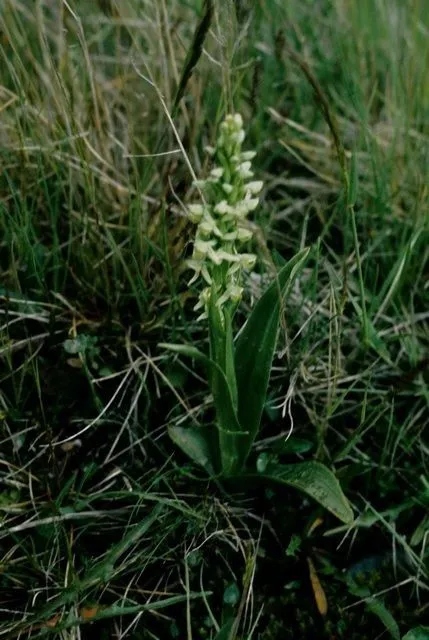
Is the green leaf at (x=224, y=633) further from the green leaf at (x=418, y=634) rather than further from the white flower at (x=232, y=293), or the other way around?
the white flower at (x=232, y=293)

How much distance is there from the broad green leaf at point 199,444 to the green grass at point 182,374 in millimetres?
43

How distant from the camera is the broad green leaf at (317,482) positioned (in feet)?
4.47

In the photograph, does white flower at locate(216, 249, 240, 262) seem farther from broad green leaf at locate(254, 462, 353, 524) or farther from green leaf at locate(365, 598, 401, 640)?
green leaf at locate(365, 598, 401, 640)

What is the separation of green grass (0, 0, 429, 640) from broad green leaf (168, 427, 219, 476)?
0.04 m

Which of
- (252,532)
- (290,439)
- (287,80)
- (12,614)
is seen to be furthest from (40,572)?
(287,80)

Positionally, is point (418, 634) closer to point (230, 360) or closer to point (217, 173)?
point (230, 360)

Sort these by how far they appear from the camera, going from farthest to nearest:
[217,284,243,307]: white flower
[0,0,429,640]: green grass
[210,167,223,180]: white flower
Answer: [0,0,429,640]: green grass < [217,284,243,307]: white flower < [210,167,223,180]: white flower

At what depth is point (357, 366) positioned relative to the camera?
1.78 meters

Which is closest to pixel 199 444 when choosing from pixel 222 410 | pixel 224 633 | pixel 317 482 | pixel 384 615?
pixel 222 410

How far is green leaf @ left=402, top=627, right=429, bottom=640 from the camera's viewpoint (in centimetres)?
139

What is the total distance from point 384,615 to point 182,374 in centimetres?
63

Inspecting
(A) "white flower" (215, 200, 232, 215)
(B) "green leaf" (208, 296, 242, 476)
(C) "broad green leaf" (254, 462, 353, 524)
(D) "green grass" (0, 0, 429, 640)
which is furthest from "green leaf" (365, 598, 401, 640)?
(A) "white flower" (215, 200, 232, 215)

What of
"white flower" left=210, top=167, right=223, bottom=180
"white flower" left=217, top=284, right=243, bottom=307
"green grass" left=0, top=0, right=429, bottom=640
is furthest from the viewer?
"green grass" left=0, top=0, right=429, bottom=640

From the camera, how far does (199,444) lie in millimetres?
1541
